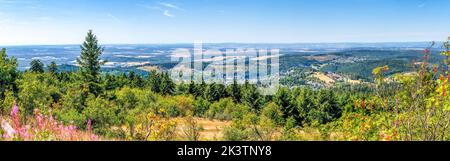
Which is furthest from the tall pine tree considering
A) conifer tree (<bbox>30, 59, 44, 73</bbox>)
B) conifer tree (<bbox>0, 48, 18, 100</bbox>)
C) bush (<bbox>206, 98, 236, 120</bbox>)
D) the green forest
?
conifer tree (<bbox>30, 59, 44, 73</bbox>)

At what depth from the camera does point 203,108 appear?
5256 centimetres

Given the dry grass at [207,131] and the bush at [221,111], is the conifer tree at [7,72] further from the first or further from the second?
the bush at [221,111]

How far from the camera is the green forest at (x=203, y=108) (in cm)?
504

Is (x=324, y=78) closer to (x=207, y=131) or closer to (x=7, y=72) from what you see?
(x=207, y=131)

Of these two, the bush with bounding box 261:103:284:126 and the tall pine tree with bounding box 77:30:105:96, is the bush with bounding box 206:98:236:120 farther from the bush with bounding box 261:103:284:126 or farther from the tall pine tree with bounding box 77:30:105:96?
the tall pine tree with bounding box 77:30:105:96

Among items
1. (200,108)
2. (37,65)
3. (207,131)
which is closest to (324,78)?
(200,108)

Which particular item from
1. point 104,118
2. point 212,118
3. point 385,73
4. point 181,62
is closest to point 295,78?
point 181,62

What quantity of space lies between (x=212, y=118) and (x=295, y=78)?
361 feet

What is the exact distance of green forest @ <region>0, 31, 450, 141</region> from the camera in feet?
16.5

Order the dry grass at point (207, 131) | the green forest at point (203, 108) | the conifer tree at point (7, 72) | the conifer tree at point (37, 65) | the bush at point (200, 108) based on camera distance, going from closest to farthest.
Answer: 1. the green forest at point (203, 108)
2. the dry grass at point (207, 131)
3. the conifer tree at point (7, 72)
4. the bush at point (200, 108)
5. the conifer tree at point (37, 65)

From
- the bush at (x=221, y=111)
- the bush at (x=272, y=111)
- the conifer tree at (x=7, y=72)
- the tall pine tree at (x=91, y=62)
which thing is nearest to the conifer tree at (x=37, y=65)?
the tall pine tree at (x=91, y=62)

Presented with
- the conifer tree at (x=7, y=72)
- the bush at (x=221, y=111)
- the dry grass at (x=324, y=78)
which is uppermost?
the conifer tree at (x=7, y=72)
